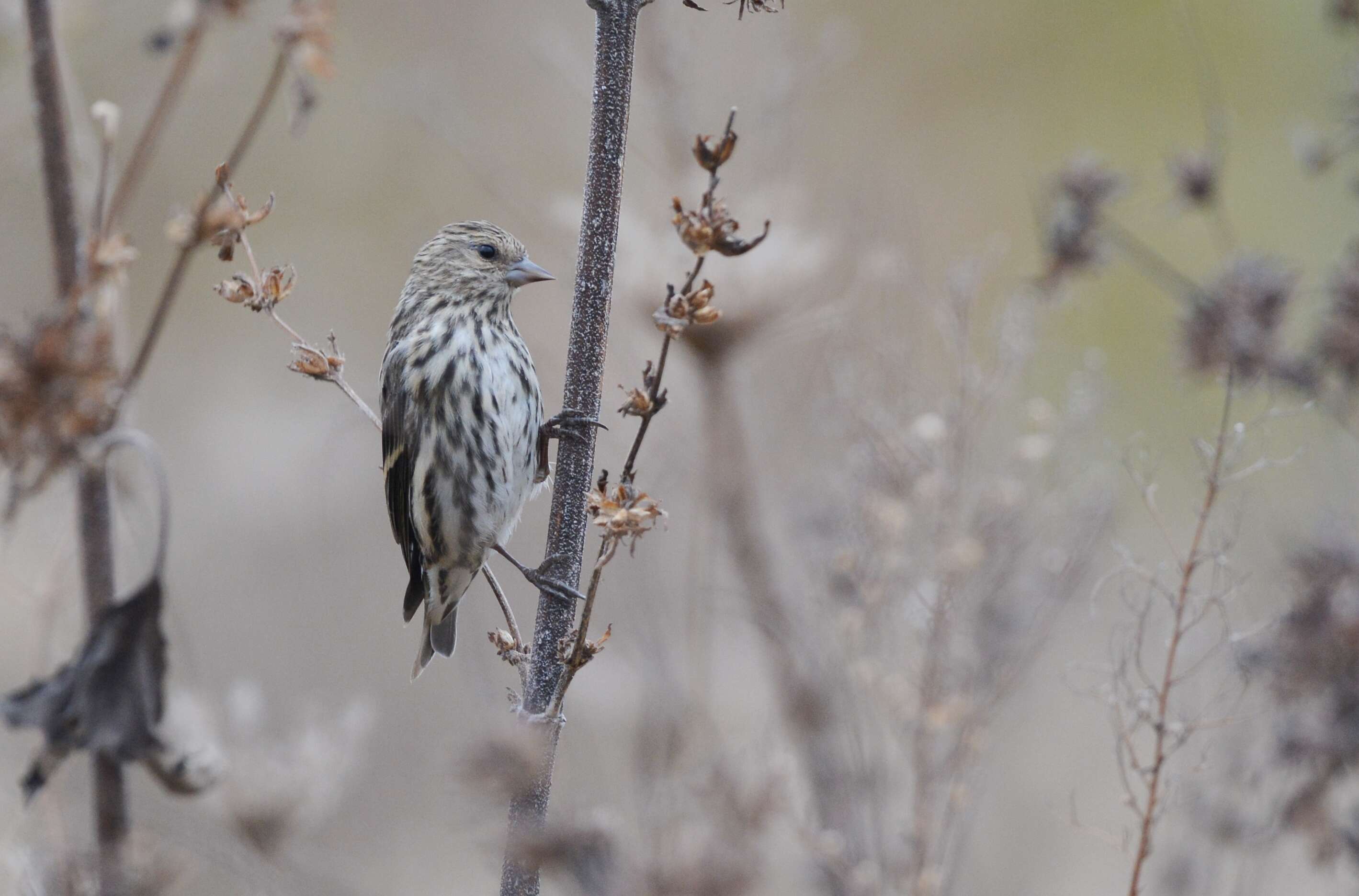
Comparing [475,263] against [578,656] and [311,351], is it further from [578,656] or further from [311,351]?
[578,656]

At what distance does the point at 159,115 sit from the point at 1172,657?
226 centimetres

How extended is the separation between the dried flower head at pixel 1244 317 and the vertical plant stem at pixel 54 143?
2609 mm

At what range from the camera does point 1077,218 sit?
12.3 feet

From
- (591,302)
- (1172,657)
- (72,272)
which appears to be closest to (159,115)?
(72,272)

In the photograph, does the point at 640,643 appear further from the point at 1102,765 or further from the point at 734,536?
the point at 1102,765

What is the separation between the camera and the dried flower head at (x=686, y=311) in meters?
1.90

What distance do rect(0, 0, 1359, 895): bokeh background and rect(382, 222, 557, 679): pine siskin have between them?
0.36 metres

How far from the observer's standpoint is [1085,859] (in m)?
6.04

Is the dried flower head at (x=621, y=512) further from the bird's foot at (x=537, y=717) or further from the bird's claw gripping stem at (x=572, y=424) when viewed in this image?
the bird's foot at (x=537, y=717)

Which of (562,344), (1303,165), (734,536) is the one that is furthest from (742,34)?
(1303,165)

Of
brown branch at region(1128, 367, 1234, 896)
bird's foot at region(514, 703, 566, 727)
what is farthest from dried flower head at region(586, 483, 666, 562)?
brown branch at region(1128, 367, 1234, 896)

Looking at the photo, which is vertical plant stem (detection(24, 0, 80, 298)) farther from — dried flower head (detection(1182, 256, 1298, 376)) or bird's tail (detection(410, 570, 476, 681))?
dried flower head (detection(1182, 256, 1298, 376))

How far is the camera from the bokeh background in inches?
146

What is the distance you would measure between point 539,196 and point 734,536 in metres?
1.95
